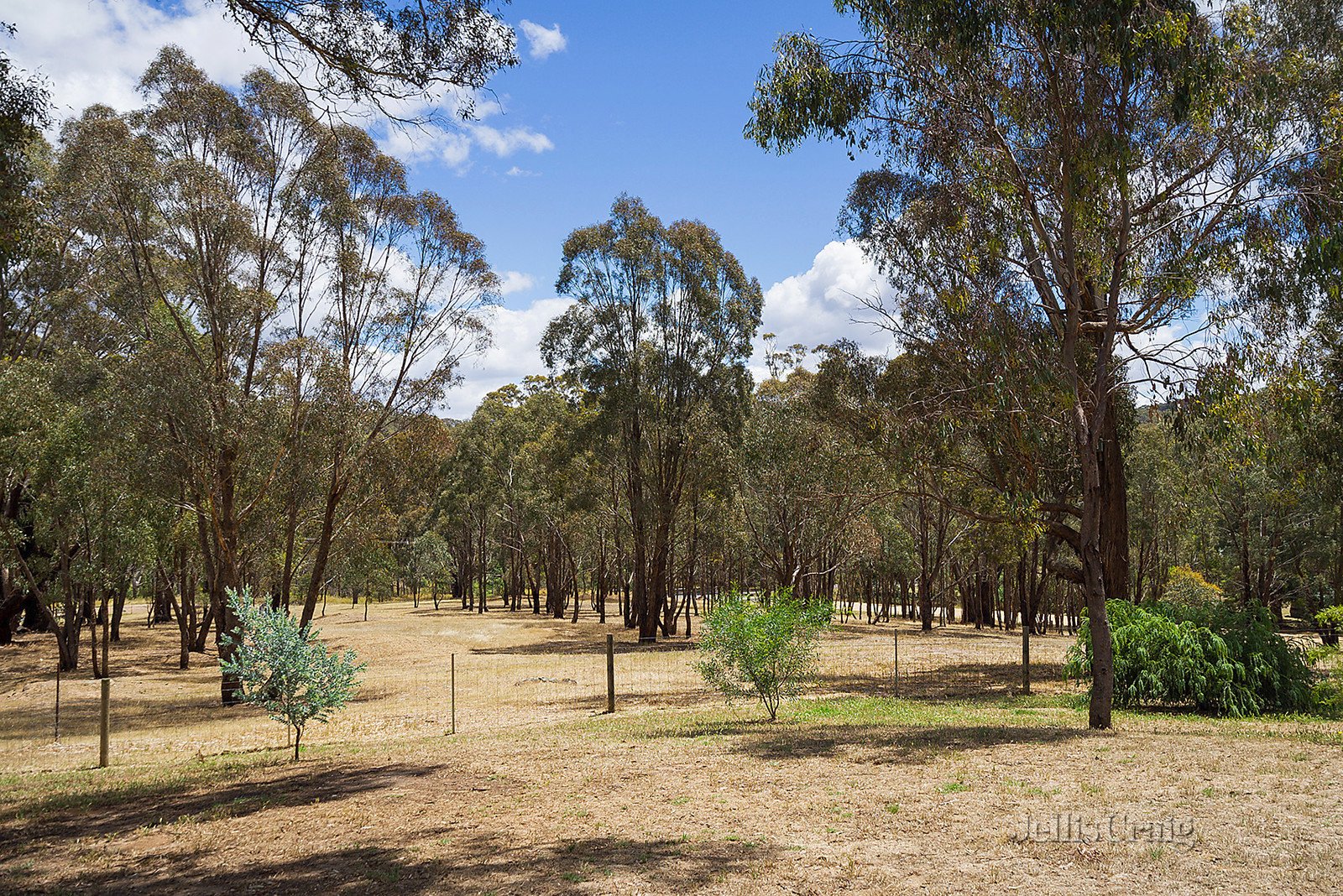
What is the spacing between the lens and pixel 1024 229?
38.4 ft

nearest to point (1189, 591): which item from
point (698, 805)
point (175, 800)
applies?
point (698, 805)

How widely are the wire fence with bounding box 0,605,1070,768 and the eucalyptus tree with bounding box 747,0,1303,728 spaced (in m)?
7.57

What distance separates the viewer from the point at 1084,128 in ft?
36.8

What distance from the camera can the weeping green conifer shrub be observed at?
43.2ft

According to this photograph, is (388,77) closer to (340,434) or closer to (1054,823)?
(1054,823)

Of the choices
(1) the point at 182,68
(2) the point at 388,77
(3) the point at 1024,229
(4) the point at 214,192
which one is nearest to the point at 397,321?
(4) the point at 214,192

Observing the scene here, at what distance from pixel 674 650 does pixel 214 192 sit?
755 inches

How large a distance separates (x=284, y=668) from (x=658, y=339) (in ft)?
76.0

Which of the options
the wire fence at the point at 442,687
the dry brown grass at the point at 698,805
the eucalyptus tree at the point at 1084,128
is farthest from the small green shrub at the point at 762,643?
the eucalyptus tree at the point at 1084,128

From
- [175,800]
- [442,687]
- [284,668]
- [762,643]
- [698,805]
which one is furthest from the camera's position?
[442,687]

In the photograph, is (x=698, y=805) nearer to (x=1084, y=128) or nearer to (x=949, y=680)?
(x=1084, y=128)

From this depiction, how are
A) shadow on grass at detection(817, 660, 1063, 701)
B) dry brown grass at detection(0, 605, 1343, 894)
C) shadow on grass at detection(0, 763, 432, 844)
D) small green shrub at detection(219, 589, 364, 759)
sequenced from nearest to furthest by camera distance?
dry brown grass at detection(0, 605, 1343, 894)
shadow on grass at detection(0, 763, 432, 844)
small green shrub at detection(219, 589, 364, 759)
shadow on grass at detection(817, 660, 1063, 701)

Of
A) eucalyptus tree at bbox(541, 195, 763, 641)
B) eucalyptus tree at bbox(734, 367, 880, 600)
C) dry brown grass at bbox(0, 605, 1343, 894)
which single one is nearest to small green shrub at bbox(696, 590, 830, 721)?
dry brown grass at bbox(0, 605, 1343, 894)

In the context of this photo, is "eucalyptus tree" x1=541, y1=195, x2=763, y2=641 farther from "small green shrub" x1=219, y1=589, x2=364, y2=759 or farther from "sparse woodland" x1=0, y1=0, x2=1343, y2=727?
"small green shrub" x1=219, y1=589, x2=364, y2=759
